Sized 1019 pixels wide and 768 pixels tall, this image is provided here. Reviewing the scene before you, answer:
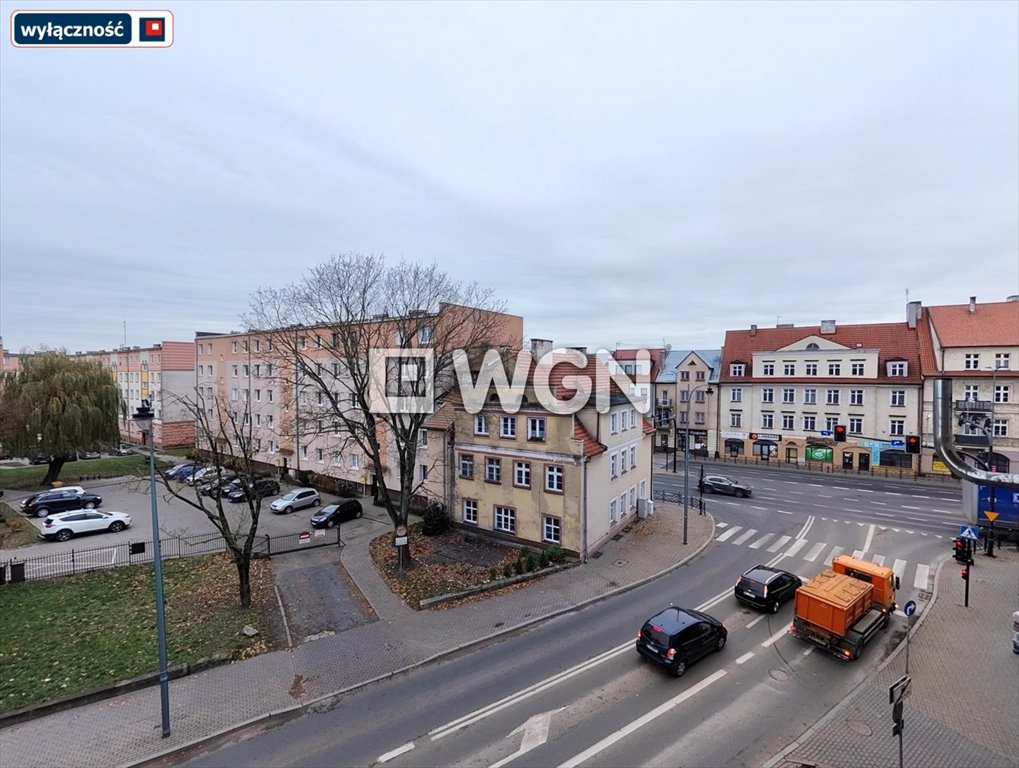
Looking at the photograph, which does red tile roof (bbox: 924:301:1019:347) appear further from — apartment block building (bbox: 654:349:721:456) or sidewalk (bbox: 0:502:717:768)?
sidewalk (bbox: 0:502:717:768)

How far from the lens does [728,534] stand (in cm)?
2634

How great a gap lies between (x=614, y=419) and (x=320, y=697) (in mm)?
17031

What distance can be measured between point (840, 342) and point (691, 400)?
48.8ft

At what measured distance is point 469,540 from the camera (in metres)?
24.7

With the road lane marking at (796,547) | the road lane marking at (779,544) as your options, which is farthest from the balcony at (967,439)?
the road lane marking at (779,544)

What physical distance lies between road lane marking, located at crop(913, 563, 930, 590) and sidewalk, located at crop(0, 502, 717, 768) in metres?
9.30

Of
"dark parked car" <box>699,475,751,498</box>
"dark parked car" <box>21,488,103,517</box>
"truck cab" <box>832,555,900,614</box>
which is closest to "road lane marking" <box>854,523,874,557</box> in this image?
"truck cab" <box>832,555,900,614</box>

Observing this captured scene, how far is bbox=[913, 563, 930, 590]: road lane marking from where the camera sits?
1939cm

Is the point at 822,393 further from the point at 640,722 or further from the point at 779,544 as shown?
the point at 640,722

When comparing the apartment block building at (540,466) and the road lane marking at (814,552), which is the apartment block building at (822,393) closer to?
the road lane marking at (814,552)

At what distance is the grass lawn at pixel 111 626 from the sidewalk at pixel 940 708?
49.5ft

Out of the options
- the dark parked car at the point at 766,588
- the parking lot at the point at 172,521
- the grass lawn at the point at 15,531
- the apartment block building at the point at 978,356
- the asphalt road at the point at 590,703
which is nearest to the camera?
the asphalt road at the point at 590,703

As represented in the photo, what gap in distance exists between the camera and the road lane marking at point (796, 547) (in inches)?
919

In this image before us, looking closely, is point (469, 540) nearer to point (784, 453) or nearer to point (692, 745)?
point (692, 745)
